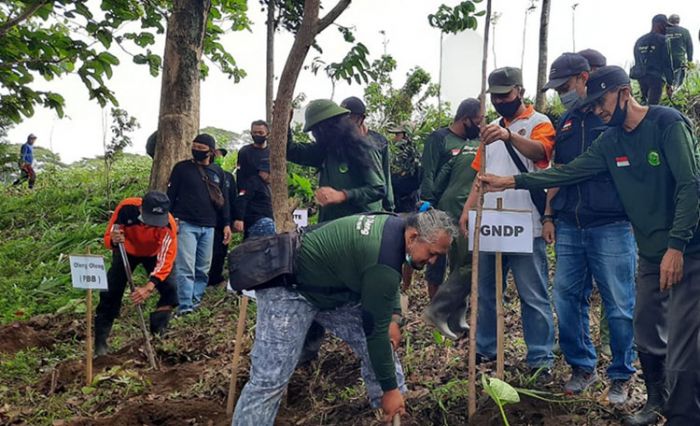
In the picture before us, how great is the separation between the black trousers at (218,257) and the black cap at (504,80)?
3787mm

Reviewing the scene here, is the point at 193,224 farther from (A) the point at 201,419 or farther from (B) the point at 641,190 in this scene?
(B) the point at 641,190

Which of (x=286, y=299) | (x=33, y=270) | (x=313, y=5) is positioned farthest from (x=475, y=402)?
(x=33, y=270)

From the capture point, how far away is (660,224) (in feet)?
10.3

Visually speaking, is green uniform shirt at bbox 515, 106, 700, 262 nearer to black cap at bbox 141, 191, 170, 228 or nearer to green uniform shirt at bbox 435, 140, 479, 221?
green uniform shirt at bbox 435, 140, 479, 221

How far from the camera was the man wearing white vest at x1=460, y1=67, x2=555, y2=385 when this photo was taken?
3.73m

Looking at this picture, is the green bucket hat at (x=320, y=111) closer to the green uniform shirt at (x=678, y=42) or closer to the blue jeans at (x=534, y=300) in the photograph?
the blue jeans at (x=534, y=300)

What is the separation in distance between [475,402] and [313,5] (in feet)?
9.00

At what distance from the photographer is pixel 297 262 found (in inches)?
121

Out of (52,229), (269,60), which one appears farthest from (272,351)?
(52,229)

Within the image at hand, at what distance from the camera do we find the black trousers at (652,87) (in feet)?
21.5

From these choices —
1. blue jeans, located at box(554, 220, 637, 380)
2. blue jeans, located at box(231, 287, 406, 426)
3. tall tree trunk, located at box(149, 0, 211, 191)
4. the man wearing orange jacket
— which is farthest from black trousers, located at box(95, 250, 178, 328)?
blue jeans, located at box(554, 220, 637, 380)

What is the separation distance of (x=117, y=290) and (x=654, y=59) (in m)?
5.89

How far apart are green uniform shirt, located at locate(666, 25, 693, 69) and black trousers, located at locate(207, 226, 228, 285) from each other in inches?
206

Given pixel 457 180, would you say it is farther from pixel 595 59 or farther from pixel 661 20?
pixel 661 20
